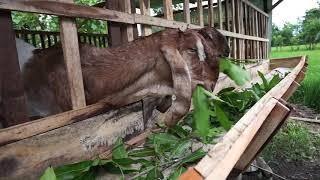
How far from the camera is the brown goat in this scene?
1894 millimetres

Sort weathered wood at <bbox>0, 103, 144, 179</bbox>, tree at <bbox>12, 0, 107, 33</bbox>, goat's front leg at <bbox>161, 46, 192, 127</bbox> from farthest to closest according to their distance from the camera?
tree at <bbox>12, 0, 107, 33</bbox> < goat's front leg at <bbox>161, 46, 192, 127</bbox> < weathered wood at <bbox>0, 103, 144, 179</bbox>

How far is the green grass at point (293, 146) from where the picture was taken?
501cm

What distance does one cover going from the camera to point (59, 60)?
93.7 inches

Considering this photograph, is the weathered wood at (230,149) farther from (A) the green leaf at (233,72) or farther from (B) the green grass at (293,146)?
(B) the green grass at (293,146)

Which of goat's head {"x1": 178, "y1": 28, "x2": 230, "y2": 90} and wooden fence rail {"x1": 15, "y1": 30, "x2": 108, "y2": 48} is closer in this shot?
A: goat's head {"x1": 178, "y1": 28, "x2": 230, "y2": 90}

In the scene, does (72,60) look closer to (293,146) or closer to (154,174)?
(154,174)

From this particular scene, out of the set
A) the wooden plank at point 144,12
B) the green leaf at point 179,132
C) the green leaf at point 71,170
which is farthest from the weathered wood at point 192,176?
the wooden plank at point 144,12

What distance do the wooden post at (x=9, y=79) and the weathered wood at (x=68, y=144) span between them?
177mm

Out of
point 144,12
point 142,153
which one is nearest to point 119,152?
point 142,153

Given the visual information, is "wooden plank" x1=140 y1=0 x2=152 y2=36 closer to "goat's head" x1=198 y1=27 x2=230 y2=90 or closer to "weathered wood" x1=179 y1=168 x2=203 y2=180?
"goat's head" x1=198 y1=27 x2=230 y2=90

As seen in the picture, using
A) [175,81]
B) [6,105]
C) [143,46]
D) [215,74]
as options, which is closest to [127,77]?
[143,46]

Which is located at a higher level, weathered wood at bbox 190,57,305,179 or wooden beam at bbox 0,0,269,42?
wooden beam at bbox 0,0,269,42

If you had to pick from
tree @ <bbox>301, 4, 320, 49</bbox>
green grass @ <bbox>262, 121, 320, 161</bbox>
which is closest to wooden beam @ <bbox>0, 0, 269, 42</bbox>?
green grass @ <bbox>262, 121, 320, 161</bbox>

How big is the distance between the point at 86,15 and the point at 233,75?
0.96 meters
